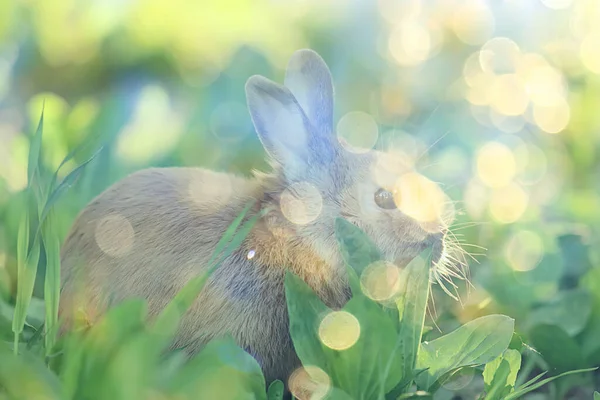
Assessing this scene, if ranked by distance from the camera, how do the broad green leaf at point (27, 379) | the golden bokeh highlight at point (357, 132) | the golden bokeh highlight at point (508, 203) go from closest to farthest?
the broad green leaf at point (27, 379) → the golden bokeh highlight at point (357, 132) → the golden bokeh highlight at point (508, 203)

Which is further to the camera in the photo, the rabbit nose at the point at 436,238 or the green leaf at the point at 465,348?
the rabbit nose at the point at 436,238

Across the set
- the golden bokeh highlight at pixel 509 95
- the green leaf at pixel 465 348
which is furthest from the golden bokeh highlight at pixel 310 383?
the golden bokeh highlight at pixel 509 95

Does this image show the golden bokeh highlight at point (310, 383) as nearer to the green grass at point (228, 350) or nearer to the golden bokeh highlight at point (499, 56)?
the green grass at point (228, 350)

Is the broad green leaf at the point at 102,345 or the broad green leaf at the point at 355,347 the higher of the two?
the broad green leaf at the point at 102,345

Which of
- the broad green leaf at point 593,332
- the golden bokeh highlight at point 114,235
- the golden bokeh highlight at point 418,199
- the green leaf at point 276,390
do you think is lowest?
the broad green leaf at point 593,332

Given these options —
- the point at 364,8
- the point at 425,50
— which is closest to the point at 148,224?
the point at 425,50

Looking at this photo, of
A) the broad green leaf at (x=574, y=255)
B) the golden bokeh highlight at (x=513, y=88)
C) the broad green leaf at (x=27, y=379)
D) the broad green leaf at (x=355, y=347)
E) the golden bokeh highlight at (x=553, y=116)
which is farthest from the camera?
the golden bokeh highlight at (x=513, y=88)

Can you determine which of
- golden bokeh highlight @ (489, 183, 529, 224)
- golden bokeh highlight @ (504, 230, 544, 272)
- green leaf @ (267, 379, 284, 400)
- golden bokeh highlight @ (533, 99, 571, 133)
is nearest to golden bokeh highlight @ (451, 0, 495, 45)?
golden bokeh highlight @ (533, 99, 571, 133)
